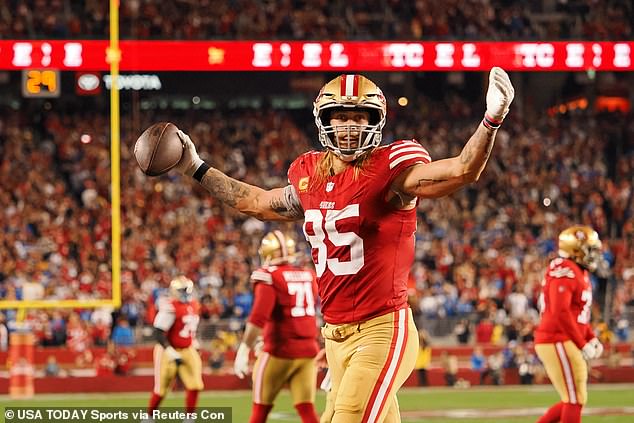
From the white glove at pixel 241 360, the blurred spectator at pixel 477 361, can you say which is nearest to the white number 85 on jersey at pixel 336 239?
the white glove at pixel 241 360

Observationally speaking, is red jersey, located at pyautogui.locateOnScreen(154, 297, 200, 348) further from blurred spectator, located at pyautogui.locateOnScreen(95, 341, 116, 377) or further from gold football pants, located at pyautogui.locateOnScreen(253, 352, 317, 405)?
blurred spectator, located at pyautogui.locateOnScreen(95, 341, 116, 377)

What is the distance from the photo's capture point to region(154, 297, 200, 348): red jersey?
8711 mm

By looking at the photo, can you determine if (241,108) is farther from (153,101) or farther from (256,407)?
(256,407)

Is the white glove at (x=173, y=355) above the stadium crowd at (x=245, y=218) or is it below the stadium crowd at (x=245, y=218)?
below

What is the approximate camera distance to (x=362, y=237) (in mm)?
4008

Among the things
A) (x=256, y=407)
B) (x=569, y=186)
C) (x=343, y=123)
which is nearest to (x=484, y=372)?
(x=569, y=186)

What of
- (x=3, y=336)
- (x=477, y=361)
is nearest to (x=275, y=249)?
(x=477, y=361)

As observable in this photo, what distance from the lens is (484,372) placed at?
13.6m

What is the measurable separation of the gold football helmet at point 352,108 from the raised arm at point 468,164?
222 mm

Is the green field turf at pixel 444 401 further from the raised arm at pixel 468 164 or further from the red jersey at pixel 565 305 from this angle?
the raised arm at pixel 468 164

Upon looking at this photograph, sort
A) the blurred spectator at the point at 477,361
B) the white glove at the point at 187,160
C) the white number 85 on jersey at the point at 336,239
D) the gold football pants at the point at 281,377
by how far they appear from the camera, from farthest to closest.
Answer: the blurred spectator at the point at 477,361, the gold football pants at the point at 281,377, the white glove at the point at 187,160, the white number 85 on jersey at the point at 336,239

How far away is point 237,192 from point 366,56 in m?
9.93

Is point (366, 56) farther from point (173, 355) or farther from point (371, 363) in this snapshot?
point (371, 363)

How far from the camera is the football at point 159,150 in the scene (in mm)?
4445
